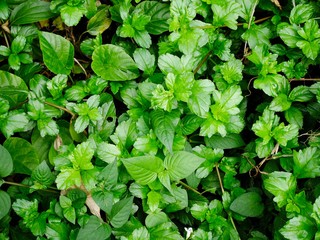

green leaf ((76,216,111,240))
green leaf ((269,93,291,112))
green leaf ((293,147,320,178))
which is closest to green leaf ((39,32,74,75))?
green leaf ((76,216,111,240))

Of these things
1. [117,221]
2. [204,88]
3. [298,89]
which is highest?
[204,88]

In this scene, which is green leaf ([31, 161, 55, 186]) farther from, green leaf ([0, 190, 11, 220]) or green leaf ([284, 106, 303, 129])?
green leaf ([284, 106, 303, 129])

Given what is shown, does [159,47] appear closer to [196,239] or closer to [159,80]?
[159,80]

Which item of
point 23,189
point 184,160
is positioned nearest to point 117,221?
point 184,160

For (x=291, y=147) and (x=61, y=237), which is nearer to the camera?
(x=61, y=237)

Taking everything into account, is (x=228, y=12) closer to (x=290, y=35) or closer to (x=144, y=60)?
(x=290, y=35)

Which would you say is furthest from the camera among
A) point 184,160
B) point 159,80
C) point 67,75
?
point 67,75

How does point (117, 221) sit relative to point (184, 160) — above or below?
below
